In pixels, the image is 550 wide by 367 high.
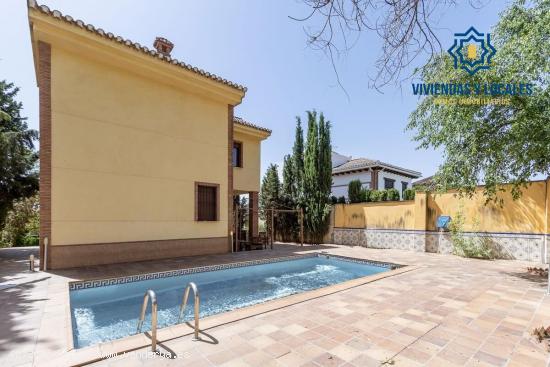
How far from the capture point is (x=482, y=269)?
8.86 meters

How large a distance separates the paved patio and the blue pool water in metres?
0.64

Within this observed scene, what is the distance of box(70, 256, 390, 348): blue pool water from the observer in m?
5.18

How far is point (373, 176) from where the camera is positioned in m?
23.1

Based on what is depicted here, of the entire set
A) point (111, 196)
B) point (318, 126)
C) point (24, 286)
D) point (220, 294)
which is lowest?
point (220, 294)

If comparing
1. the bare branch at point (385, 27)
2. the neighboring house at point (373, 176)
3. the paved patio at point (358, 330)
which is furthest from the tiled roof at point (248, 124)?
the bare branch at point (385, 27)

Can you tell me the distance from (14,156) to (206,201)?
25.2ft

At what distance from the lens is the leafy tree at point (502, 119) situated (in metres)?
6.33

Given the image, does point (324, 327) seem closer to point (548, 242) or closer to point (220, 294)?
point (220, 294)

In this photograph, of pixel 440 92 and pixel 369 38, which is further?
pixel 440 92

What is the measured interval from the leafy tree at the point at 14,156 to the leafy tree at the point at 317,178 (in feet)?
43.9

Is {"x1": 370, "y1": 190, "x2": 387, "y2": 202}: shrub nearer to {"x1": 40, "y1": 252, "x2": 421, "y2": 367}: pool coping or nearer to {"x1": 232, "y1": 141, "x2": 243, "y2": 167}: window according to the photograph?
{"x1": 232, "y1": 141, "x2": 243, "y2": 167}: window

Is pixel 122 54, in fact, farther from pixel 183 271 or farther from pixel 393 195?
pixel 393 195

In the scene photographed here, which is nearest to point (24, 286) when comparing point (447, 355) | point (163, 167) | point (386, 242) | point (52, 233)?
point (52, 233)

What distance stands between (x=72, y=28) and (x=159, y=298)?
7678 millimetres
